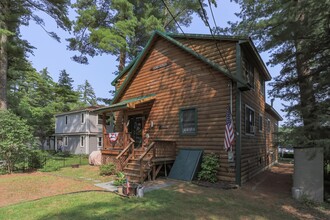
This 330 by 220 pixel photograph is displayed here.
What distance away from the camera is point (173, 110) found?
39.8 feet

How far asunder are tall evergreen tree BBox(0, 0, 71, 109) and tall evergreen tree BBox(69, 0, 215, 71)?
9.01 feet

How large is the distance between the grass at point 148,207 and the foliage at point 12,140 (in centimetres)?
679

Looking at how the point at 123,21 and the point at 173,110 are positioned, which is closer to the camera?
the point at 173,110

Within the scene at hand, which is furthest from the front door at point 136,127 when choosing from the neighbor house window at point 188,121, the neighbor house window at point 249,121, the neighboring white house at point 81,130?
the neighboring white house at point 81,130

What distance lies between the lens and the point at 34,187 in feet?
30.1

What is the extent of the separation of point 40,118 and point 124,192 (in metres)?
30.0

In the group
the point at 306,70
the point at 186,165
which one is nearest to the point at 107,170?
the point at 186,165

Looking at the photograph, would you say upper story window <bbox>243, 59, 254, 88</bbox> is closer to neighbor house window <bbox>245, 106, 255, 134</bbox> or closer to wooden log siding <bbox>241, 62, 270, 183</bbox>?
wooden log siding <bbox>241, 62, 270, 183</bbox>

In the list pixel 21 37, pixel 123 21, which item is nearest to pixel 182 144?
pixel 123 21

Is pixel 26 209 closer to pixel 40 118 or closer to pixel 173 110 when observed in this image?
pixel 173 110

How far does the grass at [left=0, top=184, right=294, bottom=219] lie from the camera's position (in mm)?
5723

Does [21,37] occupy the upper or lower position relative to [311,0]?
upper

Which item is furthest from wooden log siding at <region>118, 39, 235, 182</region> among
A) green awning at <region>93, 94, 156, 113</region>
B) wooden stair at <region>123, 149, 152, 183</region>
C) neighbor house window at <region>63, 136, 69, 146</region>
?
neighbor house window at <region>63, 136, 69, 146</region>

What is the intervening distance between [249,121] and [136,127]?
639cm
